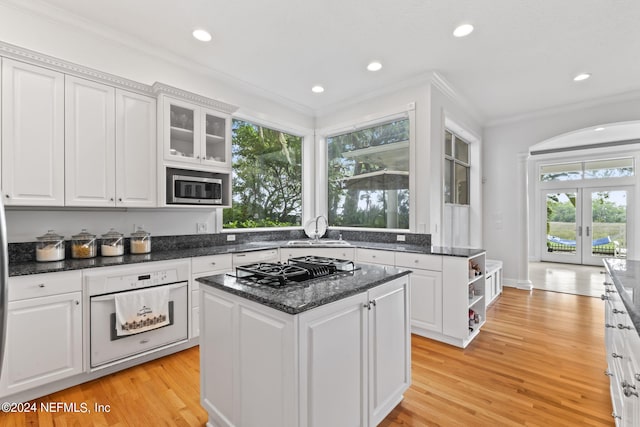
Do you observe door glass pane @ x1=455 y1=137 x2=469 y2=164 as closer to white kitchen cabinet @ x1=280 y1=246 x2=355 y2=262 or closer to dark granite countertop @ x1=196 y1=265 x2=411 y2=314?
white kitchen cabinet @ x1=280 y1=246 x2=355 y2=262

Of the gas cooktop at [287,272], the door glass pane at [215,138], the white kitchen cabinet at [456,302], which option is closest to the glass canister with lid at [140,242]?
the door glass pane at [215,138]

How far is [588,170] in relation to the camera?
23.3ft

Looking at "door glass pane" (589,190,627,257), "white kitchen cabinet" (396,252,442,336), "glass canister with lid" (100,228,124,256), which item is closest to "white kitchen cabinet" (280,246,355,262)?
"white kitchen cabinet" (396,252,442,336)

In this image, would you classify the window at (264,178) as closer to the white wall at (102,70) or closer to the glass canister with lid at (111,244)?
the white wall at (102,70)

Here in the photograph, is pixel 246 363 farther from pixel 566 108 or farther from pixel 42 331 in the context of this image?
pixel 566 108

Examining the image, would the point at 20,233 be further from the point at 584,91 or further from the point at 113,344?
the point at 584,91

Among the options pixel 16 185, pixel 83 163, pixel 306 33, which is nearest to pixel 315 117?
pixel 306 33

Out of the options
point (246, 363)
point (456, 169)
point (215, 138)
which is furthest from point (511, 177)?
point (246, 363)

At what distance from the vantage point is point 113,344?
90.2 inches

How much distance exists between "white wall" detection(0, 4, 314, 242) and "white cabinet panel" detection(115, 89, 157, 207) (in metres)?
0.28

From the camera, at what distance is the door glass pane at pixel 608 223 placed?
21.7 feet

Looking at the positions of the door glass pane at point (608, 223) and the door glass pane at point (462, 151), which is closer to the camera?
the door glass pane at point (462, 151)

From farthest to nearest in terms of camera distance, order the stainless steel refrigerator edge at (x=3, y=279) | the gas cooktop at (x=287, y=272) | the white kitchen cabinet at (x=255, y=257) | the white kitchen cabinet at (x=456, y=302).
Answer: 1. the white kitchen cabinet at (x=255, y=257)
2. the white kitchen cabinet at (x=456, y=302)
3. the gas cooktop at (x=287, y=272)
4. the stainless steel refrigerator edge at (x=3, y=279)

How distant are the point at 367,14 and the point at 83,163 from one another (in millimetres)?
2723
